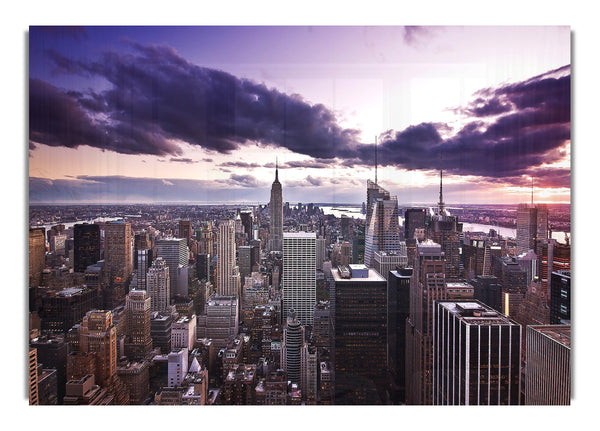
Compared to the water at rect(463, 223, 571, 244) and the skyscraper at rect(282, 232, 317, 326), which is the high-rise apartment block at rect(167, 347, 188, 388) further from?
the water at rect(463, 223, 571, 244)

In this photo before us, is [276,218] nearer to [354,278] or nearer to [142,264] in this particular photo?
[354,278]

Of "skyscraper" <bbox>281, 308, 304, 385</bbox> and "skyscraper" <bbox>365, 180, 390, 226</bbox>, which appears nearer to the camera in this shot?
"skyscraper" <bbox>281, 308, 304, 385</bbox>

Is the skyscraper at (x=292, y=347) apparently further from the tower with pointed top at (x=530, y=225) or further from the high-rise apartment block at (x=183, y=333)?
the tower with pointed top at (x=530, y=225)

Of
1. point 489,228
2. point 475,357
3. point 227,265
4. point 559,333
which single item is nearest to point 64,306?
point 227,265

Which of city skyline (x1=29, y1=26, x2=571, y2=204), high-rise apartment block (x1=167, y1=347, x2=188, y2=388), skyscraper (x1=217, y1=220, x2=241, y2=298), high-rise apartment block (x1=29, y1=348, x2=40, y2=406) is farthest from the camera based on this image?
skyscraper (x1=217, y1=220, x2=241, y2=298)

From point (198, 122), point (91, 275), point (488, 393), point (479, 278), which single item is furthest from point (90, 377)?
point (479, 278)

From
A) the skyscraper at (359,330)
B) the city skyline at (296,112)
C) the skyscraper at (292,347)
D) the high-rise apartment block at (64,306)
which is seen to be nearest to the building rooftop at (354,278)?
the skyscraper at (359,330)

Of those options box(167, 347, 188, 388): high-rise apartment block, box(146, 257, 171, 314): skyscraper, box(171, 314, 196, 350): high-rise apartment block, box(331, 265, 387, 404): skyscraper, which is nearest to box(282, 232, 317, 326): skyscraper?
box(331, 265, 387, 404): skyscraper
